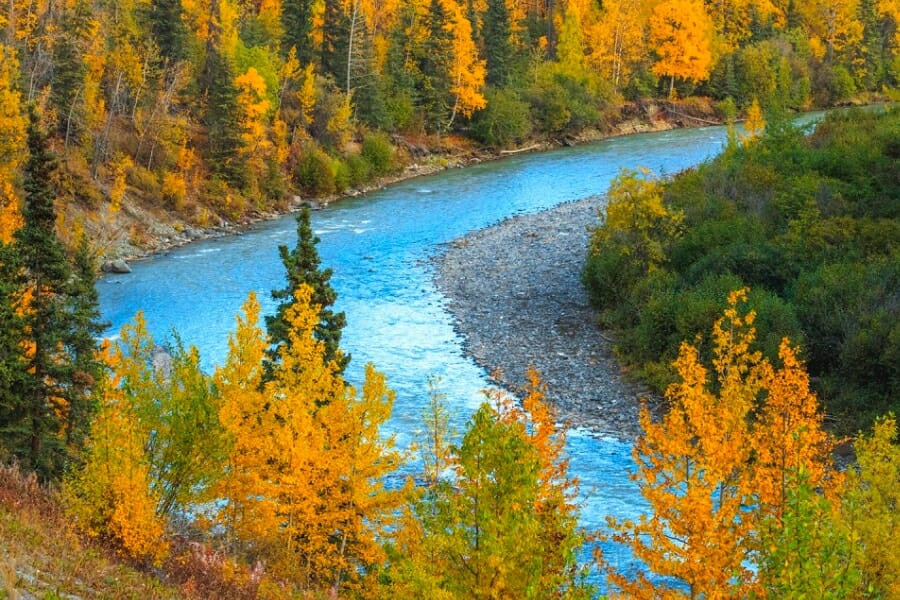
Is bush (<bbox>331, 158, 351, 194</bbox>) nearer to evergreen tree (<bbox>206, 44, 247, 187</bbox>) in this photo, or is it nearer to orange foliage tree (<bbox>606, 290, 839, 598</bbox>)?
evergreen tree (<bbox>206, 44, 247, 187</bbox>)

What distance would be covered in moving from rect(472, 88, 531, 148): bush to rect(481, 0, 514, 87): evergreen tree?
160 inches

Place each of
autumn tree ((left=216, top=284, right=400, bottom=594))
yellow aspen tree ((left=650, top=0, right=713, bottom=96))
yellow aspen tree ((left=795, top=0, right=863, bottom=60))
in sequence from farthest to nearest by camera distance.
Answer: yellow aspen tree ((left=795, top=0, right=863, bottom=60)) < yellow aspen tree ((left=650, top=0, right=713, bottom=96)) < autumn tree ((left=216, top=284, right=400, bottom=594))

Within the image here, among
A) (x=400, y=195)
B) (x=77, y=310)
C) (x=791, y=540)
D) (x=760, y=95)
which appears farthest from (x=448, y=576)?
(x=760, y=95)

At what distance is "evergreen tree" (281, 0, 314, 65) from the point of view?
241 feet

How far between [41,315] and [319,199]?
43.7 m

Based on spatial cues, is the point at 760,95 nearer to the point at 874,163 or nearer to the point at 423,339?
the point at 874,163

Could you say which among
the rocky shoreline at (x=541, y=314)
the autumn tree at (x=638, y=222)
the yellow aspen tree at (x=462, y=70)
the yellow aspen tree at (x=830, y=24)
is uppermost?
the yellow aspen tree at (x=830, y=24)

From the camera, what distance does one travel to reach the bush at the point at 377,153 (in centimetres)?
7150

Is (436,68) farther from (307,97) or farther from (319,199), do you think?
(319,199)

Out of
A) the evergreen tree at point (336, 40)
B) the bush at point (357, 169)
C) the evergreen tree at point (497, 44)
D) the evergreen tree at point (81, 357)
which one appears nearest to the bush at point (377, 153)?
the bush at point (357, 169)

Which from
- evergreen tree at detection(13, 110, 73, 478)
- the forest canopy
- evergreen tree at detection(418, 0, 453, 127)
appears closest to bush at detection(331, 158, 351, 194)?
evergreen tree at detection(418, 0, 453, 127)

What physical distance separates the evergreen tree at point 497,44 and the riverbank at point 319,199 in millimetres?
7518

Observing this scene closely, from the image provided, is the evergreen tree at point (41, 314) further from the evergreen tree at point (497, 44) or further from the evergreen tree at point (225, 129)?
the evergreen tree at point (497, 44)

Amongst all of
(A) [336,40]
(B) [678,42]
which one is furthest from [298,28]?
(B) [678,42]
